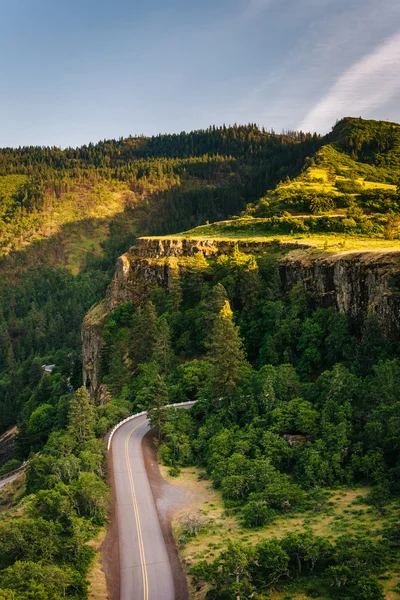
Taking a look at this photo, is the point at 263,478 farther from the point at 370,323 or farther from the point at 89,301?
the point at 89,301

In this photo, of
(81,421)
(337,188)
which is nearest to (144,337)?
(81,421)

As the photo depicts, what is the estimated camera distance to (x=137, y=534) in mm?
28734

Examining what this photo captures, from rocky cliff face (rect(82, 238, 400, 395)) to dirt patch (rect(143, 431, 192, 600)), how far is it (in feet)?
69.1

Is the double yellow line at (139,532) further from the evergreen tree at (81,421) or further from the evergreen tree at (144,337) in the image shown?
the evergreen tree at (144,337)

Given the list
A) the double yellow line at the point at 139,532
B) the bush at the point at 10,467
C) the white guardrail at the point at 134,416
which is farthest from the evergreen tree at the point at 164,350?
the bush at the point at 10,467

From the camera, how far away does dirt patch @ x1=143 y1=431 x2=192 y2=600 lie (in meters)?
24.5

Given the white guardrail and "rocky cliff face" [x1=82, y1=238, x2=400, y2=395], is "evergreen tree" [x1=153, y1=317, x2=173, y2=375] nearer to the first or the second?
the white guardrail

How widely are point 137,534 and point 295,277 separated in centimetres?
3466

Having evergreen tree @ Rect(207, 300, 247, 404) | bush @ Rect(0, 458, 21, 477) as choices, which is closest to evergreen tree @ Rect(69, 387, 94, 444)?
evergreen tree @ Rect(207, 300, 247, 404)

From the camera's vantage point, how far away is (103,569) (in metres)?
25.3

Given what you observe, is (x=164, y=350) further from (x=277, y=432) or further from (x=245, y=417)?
(x=277, y=432)

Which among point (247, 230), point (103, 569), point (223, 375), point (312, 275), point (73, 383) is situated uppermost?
point (247, 230)

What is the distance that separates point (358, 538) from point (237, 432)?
15329 mm

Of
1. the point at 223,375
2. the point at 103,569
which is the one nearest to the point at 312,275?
the point at 223,375
